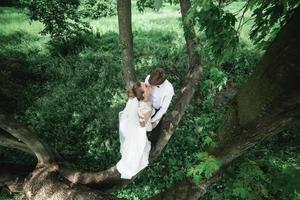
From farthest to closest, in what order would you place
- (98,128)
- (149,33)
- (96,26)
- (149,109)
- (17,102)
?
(96,26)
(149,33)
(17,102)
(98,128)
(149,109)

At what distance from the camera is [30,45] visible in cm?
1309

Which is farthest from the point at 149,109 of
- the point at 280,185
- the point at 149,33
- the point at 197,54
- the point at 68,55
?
the point at 149,33

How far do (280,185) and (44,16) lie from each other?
10.4 m

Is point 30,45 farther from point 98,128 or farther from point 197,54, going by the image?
point 197,54

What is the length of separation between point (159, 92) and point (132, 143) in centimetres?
105

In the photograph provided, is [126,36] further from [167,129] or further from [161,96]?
[167,129]

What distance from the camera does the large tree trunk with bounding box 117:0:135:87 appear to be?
7.82 m

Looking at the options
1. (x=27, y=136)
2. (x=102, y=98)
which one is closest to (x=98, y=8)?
(x=102, y=98)

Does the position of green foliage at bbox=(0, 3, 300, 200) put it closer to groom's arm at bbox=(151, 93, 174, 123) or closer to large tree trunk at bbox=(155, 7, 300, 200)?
groom's arm at bbox=(151, 93, 174, 123)

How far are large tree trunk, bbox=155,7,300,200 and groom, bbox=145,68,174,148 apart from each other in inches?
77.0

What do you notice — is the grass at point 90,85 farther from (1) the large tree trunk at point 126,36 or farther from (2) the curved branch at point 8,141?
(2) the curved branch at point 8,141

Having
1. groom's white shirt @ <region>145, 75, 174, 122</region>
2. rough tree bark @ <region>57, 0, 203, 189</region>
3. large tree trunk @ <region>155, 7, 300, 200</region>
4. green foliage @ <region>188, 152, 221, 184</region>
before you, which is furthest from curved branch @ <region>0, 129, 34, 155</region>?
large tree trunk @ <region>155, 7, 300, 200</region>

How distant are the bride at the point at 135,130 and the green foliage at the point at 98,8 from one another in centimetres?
1188

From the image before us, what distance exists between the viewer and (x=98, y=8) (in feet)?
57.1
